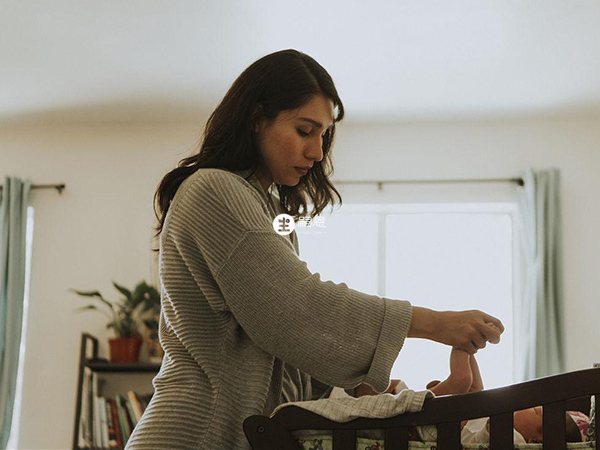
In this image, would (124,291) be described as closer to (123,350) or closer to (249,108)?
(123,350)

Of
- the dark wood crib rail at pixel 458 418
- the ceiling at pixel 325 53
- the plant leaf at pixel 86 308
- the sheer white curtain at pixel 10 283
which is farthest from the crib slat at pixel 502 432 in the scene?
the sheer white curtain at pixel 10 283

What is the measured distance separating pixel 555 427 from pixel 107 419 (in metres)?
3.52

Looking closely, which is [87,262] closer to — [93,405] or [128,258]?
[128,258]

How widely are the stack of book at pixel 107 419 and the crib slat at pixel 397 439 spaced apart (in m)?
3.28

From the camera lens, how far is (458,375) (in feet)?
3.87

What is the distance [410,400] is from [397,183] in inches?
139

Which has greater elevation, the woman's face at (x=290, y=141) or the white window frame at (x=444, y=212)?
the white window frame at (x=444, y=212)

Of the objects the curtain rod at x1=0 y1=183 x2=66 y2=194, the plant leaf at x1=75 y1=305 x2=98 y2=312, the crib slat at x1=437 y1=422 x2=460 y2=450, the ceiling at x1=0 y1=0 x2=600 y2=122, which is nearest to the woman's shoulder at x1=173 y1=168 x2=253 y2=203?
the crib slat at x1=437 y1=422 x2=460 y2=450

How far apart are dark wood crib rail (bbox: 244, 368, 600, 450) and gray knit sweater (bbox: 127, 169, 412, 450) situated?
0.05 meters

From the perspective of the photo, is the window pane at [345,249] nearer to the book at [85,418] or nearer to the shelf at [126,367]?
the shelf at [126,367]

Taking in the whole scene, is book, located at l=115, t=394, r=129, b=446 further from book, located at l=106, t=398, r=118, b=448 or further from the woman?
the woman

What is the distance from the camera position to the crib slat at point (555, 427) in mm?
1000

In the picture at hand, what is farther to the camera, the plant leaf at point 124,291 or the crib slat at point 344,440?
the plant leaf at point 124,291

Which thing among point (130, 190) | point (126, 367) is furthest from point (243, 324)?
point (130, 190)
